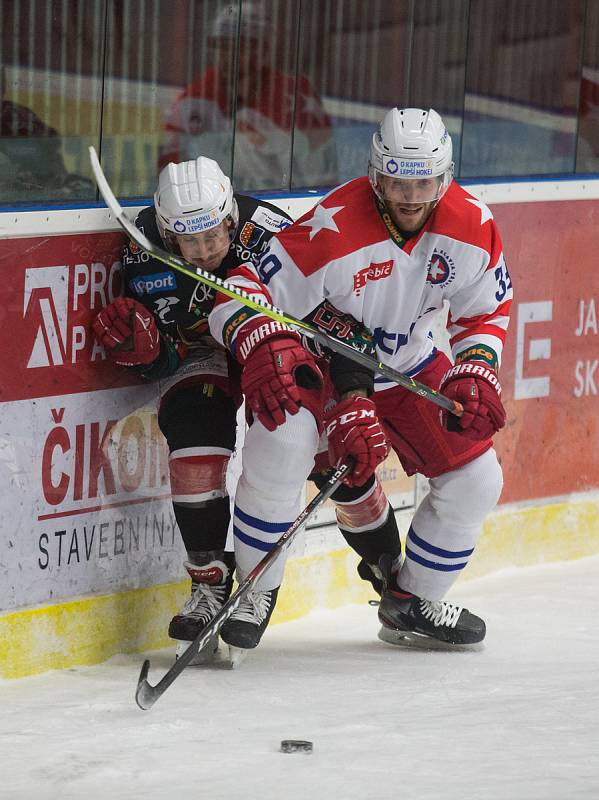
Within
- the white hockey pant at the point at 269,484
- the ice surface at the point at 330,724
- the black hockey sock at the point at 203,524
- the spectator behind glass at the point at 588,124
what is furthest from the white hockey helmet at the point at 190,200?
the spectator behind glass at the point at 588,124

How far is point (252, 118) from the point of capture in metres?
4.11

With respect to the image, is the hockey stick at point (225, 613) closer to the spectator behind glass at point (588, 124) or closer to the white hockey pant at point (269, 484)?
the white hockey pant at point (269, 484)

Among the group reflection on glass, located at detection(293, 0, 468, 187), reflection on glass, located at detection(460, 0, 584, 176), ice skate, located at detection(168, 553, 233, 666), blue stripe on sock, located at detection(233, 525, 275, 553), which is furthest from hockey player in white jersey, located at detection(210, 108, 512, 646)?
reflection on glass, located at detection(460, 0, 584, 176)

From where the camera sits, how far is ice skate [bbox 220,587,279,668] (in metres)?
3.42

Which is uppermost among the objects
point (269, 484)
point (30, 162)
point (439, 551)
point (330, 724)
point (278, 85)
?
point (278, 85)

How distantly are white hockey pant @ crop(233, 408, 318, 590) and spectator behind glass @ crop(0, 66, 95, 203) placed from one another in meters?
0.73

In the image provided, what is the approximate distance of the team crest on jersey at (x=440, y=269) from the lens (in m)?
3.52

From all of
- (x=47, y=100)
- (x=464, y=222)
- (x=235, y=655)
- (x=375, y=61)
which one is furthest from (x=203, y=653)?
(x=375, y=61)

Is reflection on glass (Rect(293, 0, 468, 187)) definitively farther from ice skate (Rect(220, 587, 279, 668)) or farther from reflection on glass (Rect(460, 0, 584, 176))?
ice skate (Rect(220, 587, 279, 668))

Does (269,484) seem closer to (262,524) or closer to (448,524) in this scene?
(262,524)

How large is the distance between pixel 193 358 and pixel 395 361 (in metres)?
0.47

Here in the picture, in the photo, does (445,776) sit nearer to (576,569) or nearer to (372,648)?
(372,648)

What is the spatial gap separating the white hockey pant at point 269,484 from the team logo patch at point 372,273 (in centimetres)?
33

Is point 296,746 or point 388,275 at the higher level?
point 388,275
